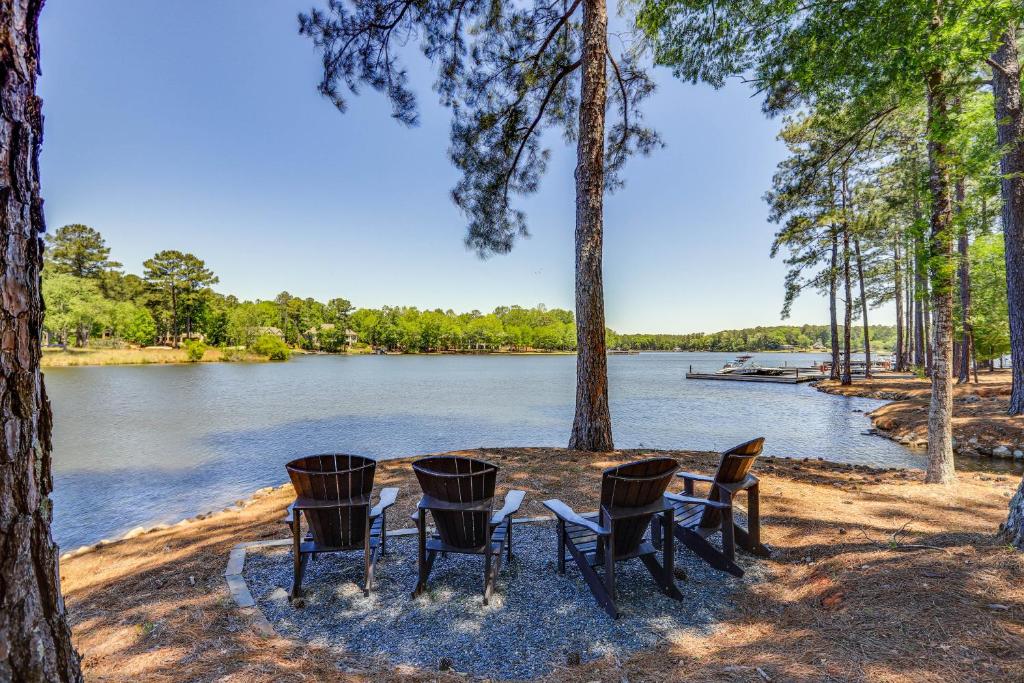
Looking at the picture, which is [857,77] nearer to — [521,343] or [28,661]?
[28,661]

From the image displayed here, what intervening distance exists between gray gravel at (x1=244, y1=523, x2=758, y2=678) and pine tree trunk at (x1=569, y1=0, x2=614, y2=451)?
353cm

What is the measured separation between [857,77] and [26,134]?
21.9ft

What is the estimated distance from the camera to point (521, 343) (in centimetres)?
8956

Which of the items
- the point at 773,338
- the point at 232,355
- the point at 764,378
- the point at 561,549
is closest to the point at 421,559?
the point at 561,549

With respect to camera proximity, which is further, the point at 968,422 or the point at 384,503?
the point at 968,422

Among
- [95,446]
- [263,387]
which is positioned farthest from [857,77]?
[263,387]

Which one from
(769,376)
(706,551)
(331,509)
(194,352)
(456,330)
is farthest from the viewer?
(456,330)

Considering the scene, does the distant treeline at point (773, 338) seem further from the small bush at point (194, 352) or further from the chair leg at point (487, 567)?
the chair leg at point (487, 567)

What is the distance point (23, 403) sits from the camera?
3.67 ft

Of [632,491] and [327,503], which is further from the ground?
[632,491]

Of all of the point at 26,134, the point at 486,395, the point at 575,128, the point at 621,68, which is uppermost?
the point at 621,68

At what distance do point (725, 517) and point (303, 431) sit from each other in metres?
11.2

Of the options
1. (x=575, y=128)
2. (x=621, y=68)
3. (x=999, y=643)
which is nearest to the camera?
(x=999, y=643)

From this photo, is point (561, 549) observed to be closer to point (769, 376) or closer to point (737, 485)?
point (737, 485)
